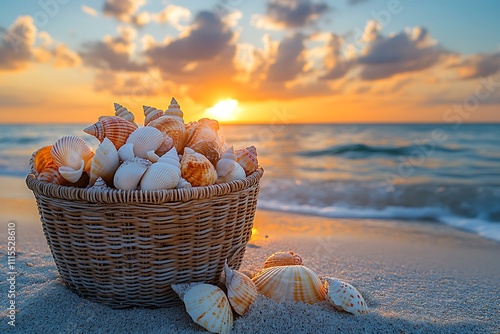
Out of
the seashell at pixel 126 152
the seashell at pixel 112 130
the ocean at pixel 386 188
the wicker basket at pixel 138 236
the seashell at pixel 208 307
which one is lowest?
the ocean at pixel 386 188

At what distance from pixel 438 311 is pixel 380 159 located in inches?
465

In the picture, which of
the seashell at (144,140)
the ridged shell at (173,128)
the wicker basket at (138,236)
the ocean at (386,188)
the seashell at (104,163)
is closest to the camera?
the wicker basket at (138,236)

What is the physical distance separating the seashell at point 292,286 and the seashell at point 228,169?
627 millimetres

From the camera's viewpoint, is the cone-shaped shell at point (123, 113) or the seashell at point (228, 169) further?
the cone-shaped shell at point (123, 113)

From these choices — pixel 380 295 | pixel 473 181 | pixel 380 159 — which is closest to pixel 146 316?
pixel 380 295

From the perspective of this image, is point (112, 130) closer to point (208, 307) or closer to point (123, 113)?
point (123, 113)

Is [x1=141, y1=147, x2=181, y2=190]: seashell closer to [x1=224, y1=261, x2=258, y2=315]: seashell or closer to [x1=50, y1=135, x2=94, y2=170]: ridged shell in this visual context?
[x1=50, y1=135, x2=94, y2=170]: ridged shell

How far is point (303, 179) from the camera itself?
28.1ft

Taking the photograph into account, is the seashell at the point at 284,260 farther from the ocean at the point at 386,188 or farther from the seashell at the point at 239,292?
the ocean at the point at 386,188

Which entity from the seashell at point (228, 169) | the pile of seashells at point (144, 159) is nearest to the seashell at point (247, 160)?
the pile of seashells at point (144, 159)

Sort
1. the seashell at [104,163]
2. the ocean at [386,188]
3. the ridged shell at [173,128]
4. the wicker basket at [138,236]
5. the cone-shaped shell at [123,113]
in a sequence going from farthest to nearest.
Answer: the ocean at [386,188] < the cone-shaped shell at [123,113] < the ridged shell at [173,128] < the seashell at [104,163] < the wicker basket at [138,236]

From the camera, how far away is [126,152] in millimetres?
2037

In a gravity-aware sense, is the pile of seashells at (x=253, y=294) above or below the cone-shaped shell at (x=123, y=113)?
below

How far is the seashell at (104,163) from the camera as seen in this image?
1.93m
